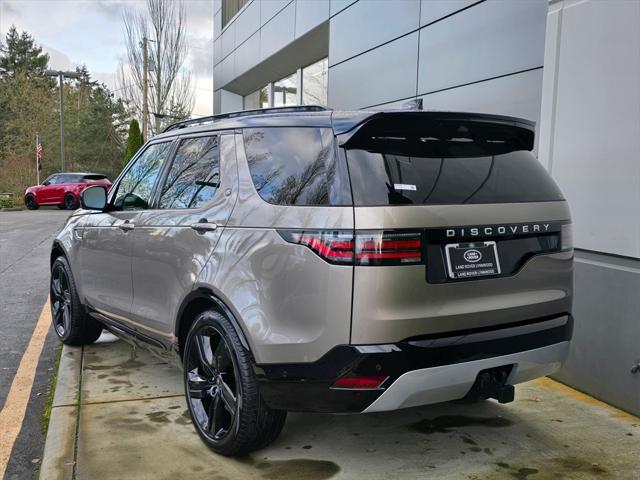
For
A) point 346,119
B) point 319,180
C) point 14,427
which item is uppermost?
point 346,119

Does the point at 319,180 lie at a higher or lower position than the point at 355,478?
higher

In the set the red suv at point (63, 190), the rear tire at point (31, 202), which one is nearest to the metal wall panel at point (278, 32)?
the red suv at point (63, 190)

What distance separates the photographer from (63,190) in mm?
25984

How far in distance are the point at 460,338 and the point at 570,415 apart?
169cm

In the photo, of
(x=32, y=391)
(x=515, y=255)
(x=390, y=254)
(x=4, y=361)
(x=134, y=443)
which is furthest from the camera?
(x=4, y=361)

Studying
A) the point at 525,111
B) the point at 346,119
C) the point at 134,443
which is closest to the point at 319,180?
the point at 346,119

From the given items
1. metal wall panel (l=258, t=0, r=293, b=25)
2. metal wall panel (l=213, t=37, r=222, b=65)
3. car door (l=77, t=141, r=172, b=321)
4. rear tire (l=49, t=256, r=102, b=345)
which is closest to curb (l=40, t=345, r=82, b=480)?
rear tire (l=49, t=256, r=102, b=345)

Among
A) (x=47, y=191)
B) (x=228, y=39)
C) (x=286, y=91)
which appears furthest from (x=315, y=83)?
(x=47, y=191)

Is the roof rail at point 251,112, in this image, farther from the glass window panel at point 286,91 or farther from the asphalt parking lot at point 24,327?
the glass window panel at point 286,91

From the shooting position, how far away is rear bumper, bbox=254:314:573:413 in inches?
102

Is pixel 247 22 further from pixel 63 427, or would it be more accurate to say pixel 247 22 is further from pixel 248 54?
pixel 63 427

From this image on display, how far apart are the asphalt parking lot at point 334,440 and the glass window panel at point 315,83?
9880mm

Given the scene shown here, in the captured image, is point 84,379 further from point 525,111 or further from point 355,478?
point 525,111

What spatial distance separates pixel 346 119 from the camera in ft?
9.09
